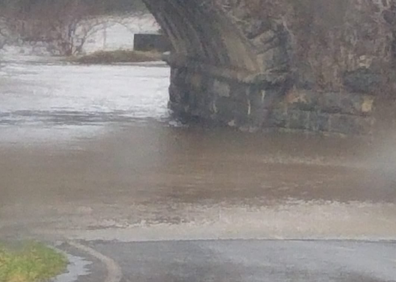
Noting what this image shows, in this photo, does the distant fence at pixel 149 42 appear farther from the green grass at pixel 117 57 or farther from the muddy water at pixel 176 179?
the muddy water at pixel 176 179

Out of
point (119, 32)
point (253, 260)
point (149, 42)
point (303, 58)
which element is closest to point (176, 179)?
point (253, 260)

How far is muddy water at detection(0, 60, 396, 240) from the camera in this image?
34.3 feet

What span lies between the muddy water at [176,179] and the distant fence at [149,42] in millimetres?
18834

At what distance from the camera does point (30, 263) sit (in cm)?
785

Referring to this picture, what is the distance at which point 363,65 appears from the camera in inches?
669

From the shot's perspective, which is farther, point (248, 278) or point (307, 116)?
point (307, 116)

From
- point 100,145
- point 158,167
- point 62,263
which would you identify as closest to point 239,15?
point 100,145

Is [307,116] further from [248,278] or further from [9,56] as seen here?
[9,56]

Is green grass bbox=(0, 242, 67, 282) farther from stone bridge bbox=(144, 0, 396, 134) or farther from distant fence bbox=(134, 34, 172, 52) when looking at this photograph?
distant fence bbox=(134, 34, 172, 52)

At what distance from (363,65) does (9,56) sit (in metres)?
23.6

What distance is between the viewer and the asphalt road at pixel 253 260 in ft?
26.3

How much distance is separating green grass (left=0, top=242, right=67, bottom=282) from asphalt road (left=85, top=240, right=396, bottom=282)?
A: 435mm

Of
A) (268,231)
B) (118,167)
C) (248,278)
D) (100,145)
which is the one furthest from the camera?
(100,145)

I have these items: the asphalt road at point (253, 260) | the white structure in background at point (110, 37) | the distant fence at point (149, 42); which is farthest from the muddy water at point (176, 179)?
the white structure in background at point (110, 37)
